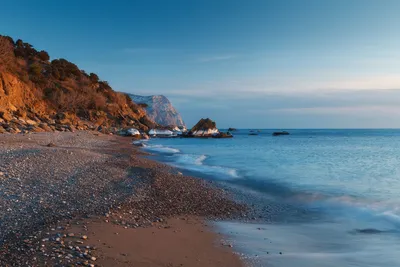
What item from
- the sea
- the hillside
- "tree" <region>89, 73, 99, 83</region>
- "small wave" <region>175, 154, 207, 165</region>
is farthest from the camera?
"tree" <region>89, 73, 99, 83</region>

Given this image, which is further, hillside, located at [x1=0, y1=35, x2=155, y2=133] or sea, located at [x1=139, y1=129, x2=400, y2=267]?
hillside, located at [x1=0, y1=35, x2=155, y2=133]

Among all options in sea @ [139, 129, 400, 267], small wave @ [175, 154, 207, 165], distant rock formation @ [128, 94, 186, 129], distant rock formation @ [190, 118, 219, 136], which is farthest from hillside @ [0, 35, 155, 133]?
distant rock formation @ [128, 94, 186, 129]

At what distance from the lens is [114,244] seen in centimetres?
463

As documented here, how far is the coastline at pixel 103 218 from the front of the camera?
4.20 metres

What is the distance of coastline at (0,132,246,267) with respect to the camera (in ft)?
13.8

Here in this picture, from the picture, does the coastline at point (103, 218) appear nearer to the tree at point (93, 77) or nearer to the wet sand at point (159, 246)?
the wet sand at point (159, 246)

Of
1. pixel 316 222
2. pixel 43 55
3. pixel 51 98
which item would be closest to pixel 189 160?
pixel 316 222

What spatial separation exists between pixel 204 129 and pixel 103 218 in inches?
2420

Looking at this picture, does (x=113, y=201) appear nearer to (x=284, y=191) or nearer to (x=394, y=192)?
(x=284, y=191)

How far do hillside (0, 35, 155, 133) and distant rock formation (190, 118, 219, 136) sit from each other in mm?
9903

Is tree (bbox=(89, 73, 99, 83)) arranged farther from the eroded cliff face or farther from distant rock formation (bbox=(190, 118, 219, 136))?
distant rock formation (bbox=(190, 118, 219, 136))

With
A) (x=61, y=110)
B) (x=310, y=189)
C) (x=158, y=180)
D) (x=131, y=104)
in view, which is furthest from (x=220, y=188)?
(x=131, y=104)

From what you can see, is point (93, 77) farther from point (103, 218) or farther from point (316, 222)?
point (316, 222)

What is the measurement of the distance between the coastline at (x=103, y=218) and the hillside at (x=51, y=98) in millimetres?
16199
